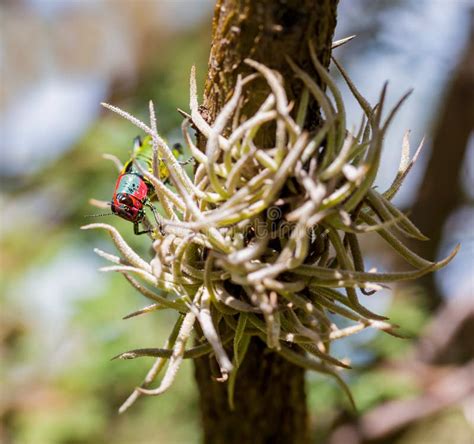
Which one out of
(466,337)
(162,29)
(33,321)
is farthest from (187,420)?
(162,29)

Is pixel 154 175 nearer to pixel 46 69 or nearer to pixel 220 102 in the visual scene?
pixel 220 102

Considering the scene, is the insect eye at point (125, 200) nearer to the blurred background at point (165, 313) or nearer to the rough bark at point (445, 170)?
the blurred background at point (165, 313)

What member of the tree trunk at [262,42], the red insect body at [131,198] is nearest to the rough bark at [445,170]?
the tree trunk at [262,42]

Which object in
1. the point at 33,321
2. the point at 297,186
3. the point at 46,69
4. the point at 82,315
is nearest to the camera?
the point at 297,186

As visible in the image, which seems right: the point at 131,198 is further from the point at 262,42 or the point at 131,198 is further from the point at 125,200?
the point at 262,42

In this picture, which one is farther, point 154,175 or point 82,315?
point 82,315

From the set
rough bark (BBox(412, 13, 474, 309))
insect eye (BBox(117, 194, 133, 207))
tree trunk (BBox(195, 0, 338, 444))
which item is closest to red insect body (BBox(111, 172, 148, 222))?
insect eye (BBox(117, 194, 133, 207))
